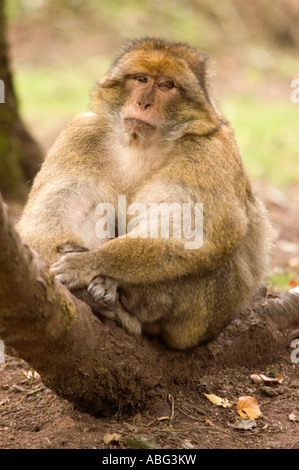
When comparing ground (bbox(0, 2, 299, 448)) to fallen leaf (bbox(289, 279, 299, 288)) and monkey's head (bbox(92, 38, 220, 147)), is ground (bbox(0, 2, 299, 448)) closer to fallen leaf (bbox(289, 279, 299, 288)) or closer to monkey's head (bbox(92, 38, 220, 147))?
fallen leaf (bbox(289, 279, 299, 288))

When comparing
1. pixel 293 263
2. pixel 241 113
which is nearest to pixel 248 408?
pixel 293 263

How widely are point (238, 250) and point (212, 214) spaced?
491 millimetres

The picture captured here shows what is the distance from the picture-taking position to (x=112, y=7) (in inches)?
702

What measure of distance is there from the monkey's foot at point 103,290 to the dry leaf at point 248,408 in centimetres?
110

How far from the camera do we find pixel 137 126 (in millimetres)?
3705

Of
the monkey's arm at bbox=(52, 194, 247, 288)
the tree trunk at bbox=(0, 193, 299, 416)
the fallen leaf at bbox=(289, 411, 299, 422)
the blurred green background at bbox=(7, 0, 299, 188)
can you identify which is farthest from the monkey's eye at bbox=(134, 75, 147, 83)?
the blurred green background at bbox=(7, 0, 299, 188)

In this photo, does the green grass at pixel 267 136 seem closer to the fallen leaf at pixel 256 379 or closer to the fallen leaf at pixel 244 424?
the fallen leaf at pixel 256 379

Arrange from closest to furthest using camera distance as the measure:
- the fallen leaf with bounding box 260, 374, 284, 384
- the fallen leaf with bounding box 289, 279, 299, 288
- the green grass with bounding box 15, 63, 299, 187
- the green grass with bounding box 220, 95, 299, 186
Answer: the fallen leaf with bounding box 260, 374, 284, 384 < the fallen leaf with bounding box 289, 279, 299, 288 < the green grass with bounding box 220, 95, 299, 186 < the green grass with bounding box 15, 63, 299, 187

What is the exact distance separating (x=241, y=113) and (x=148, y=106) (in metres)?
9.69

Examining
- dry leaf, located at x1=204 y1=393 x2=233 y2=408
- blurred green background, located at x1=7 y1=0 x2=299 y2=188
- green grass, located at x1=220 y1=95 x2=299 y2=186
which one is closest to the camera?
dry leaf, located at x1=204 y1=393 x2=233 y2=408

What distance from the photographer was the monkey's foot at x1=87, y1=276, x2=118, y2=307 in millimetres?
3447

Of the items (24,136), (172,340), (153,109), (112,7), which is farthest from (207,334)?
(112,7)

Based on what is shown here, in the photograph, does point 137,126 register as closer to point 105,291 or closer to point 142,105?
point 142,105
